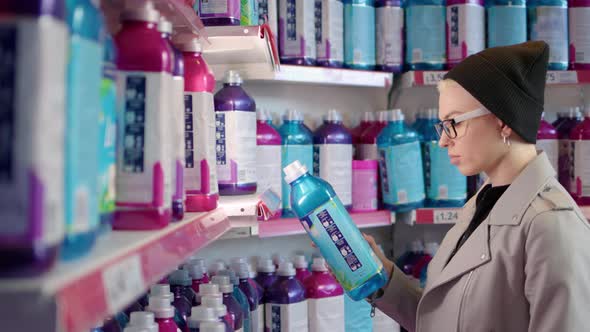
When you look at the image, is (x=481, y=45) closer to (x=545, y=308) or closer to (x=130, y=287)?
(x=545, y=308)

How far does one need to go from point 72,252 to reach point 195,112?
0.65 metres

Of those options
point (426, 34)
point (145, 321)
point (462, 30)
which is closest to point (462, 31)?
point (462, 30)

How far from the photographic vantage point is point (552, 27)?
3.04 meters

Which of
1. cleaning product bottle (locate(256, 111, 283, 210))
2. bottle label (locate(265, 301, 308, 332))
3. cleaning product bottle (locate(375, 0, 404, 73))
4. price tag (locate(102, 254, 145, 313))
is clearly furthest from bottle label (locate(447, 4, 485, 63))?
price tag (locate(102, 254, 145, 313))

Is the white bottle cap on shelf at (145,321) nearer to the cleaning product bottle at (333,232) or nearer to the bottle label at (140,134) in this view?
the bottle label at (140,134)

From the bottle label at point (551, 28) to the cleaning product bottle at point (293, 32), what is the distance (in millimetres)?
1106

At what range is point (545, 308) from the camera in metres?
1.61

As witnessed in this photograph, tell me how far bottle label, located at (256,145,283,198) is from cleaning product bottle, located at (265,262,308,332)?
0.30 meters

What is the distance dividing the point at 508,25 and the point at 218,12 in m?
1.68

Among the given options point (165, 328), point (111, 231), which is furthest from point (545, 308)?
point (111, 231)

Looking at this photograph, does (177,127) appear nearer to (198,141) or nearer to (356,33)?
(198,141)

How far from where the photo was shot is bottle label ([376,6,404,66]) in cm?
292

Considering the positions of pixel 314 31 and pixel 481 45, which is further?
pixel 481 45

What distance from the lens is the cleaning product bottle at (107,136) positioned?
0.73 metres
